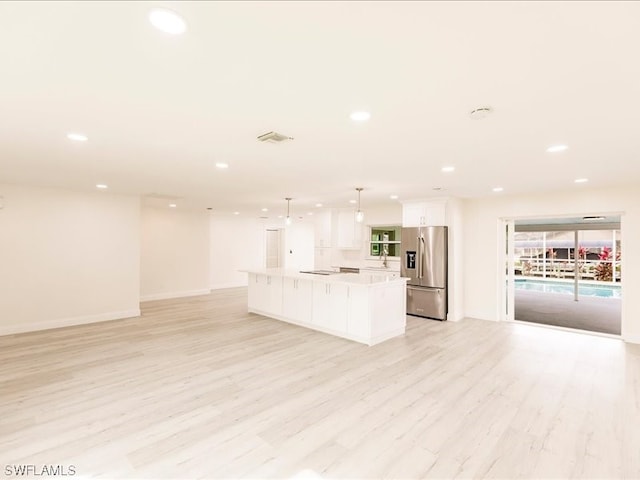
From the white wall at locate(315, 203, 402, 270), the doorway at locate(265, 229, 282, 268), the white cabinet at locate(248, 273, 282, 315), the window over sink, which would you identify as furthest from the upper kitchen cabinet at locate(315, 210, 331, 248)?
the doorway at locate(265, 229, 282, 268)

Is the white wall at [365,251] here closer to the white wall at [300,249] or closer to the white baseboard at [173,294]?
the white wall at [300,249]

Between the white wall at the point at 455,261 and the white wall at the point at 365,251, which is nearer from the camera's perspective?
the white wall at the point at 455,261

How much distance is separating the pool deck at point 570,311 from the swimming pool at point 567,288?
1.03 metres

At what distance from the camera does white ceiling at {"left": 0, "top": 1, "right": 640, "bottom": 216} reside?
1319 millimetres

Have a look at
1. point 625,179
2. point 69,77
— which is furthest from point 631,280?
point 69,77

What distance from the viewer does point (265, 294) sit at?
21.5 ft

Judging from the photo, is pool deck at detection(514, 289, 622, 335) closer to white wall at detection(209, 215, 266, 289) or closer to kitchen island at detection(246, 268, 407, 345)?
kitchen island at detection(246, 268, 407, 345)

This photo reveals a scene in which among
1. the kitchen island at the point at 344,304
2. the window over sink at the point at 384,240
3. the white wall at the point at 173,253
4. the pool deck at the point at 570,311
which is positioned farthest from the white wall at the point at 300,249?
the pool deck at the point at 570,311

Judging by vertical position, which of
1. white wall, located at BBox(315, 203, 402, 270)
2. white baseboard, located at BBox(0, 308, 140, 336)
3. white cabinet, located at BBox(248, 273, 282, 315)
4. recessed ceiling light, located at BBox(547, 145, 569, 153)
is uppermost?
recessed ceiling light, located at BBox(547, 145, 569, 153)

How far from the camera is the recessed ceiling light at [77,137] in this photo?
9.12 ft

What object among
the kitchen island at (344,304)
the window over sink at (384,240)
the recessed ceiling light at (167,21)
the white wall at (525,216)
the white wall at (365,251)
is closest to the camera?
the recessed ceiling light at (167,21)

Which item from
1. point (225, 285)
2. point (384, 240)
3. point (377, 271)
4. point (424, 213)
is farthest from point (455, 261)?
point (225, 285)

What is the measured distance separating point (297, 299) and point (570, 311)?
22.2 feet

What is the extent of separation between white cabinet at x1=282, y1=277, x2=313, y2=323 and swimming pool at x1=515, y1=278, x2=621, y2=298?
9.90 m
